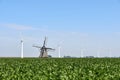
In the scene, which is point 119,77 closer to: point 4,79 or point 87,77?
point 87,77

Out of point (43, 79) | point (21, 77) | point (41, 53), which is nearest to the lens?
point (43, 79)

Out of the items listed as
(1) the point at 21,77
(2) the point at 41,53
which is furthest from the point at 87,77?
(2) the point at 41,53

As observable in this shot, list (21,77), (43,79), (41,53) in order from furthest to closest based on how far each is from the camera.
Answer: (41,53) < (21,77) < (43,79)

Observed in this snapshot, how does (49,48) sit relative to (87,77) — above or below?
above

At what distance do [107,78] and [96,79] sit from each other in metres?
0.89

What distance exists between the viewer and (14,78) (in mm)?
24797

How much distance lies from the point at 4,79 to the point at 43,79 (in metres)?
2.39

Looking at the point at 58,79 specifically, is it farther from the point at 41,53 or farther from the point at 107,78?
the point at 41,53

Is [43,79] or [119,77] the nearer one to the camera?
[43,79]

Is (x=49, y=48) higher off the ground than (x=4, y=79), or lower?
higher

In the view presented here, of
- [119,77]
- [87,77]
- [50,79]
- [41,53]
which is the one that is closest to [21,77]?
[50,79]

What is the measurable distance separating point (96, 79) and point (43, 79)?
10.7 feet

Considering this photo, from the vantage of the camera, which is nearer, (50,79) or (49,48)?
(50,79)

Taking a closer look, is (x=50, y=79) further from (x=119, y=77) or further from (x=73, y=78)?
(x=119, y=77)
